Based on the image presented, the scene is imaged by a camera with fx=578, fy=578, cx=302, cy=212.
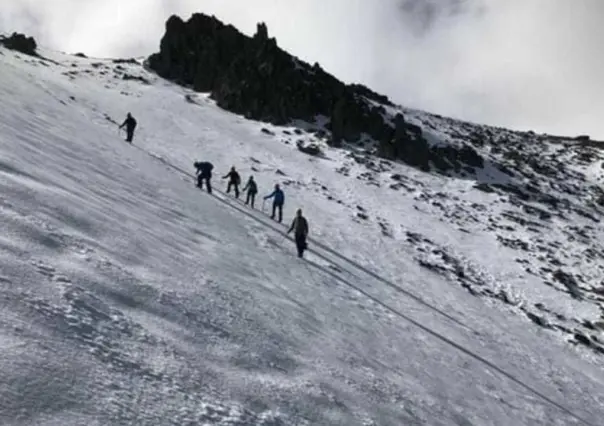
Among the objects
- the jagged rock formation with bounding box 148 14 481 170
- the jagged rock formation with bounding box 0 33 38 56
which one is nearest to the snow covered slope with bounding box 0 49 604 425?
the jagged rock formation with bounding box 148 14 481 170

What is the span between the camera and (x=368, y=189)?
141 feet

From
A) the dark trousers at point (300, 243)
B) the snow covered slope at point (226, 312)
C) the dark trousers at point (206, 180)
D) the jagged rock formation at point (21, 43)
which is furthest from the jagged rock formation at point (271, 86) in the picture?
the dark trousers at point (300, 243)

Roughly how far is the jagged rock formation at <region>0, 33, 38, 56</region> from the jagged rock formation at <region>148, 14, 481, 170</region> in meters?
13.4

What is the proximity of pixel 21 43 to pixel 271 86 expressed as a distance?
90.9 feet

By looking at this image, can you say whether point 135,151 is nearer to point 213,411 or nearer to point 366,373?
point 366,373

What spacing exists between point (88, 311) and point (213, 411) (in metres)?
2.20

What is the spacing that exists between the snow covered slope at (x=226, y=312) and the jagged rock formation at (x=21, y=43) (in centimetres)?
3413

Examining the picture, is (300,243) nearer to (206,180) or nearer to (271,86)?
(206,180)

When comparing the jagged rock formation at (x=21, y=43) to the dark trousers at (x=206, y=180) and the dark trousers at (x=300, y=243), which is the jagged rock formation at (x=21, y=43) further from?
the dark trousers at (x=300, y=243)

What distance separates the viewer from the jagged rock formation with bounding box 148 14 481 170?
59.5 meters

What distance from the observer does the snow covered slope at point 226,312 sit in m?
6.56

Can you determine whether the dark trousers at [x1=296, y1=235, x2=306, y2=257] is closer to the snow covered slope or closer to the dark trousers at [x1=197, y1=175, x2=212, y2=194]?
the snow covered slope

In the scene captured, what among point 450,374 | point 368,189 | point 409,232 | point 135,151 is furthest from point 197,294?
point 368,189

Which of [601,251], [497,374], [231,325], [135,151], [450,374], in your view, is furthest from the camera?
[601,251]
